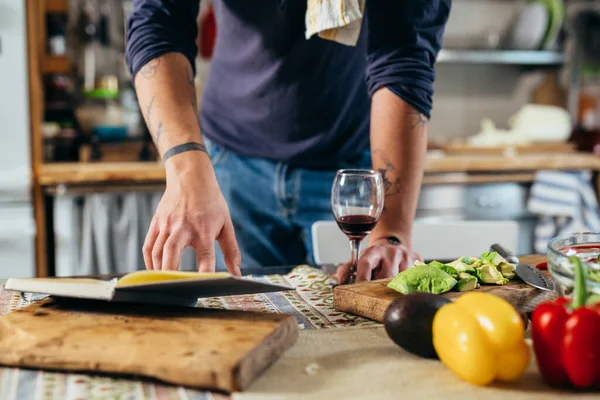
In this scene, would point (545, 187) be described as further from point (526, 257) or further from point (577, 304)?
point (577, 304)

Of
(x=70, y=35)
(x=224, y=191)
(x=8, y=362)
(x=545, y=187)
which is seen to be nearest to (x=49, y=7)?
(x=70, y=35)

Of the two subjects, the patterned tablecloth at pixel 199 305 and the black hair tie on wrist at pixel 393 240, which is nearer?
the patterned tablecloth at pixel 199 305

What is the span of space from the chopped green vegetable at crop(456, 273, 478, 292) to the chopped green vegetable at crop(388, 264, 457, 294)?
0.02 metres

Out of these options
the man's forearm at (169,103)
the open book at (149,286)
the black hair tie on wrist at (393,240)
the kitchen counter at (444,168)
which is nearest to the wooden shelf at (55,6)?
the kitchen counter at (444,168)

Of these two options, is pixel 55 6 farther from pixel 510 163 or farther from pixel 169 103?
pixel 510 163

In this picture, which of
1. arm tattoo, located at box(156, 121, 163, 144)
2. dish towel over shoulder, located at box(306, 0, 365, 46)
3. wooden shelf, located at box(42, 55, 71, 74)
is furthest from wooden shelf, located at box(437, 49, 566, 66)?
arm tattoo, located at box(156, 121, 163, 144)

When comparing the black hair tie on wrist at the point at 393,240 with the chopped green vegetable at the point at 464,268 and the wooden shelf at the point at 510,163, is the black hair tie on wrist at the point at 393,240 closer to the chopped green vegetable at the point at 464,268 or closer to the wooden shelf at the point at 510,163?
the chopped green vegetable at the point at 464,268

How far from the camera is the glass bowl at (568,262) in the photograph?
2.41 ft

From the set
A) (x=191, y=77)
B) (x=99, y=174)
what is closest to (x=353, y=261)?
(x=191, y=77)

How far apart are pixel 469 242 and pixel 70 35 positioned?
2241 millimetres

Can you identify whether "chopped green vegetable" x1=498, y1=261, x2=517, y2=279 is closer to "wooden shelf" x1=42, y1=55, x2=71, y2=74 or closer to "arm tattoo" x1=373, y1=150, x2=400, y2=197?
"arm tattoo" x1=373, y1=150, x2=400, y2=197

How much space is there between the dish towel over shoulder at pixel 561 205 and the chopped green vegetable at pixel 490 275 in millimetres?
2029

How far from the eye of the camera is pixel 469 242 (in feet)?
5.00

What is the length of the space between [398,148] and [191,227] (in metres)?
0.51
